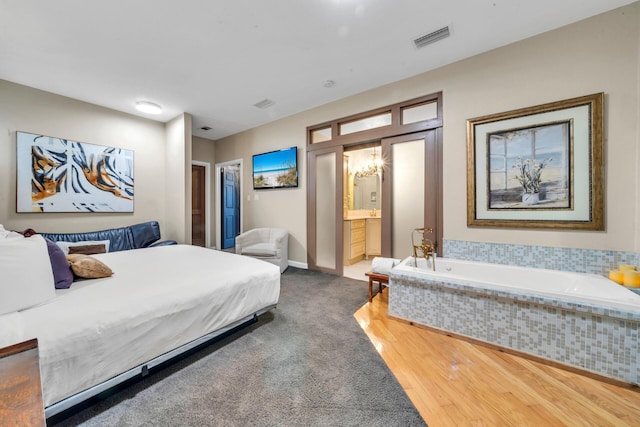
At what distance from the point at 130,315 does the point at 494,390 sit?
2.27 m

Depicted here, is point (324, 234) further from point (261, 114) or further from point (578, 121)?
point (578, 121)

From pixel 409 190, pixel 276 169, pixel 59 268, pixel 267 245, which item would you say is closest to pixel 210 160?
pixel 276 169

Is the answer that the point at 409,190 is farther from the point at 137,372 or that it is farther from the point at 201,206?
the point at 201,206

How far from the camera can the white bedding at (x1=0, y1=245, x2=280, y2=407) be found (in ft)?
3.75

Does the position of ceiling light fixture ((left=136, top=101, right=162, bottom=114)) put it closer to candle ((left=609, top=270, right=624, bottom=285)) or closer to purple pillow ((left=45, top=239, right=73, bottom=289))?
purple pillow ((left=45, top=239, right=73, bottom=289))

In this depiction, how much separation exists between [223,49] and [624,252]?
168 inches

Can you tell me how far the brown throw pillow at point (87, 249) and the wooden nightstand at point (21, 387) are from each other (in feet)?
10.0

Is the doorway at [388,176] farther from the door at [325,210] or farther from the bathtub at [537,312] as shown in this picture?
the bathtub at [537,312]

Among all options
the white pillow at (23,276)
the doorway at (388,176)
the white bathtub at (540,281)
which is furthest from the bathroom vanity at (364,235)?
the white pillow at (23,276)

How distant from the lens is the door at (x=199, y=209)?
5.64 m

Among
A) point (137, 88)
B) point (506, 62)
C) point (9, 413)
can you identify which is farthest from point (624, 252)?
point (137, 88)

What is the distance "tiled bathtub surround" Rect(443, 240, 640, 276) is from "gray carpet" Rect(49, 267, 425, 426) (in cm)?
157

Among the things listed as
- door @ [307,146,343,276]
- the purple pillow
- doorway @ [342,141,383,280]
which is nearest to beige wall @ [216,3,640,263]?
door @ [307,146,343,276]

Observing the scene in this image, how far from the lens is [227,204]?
6.11m
